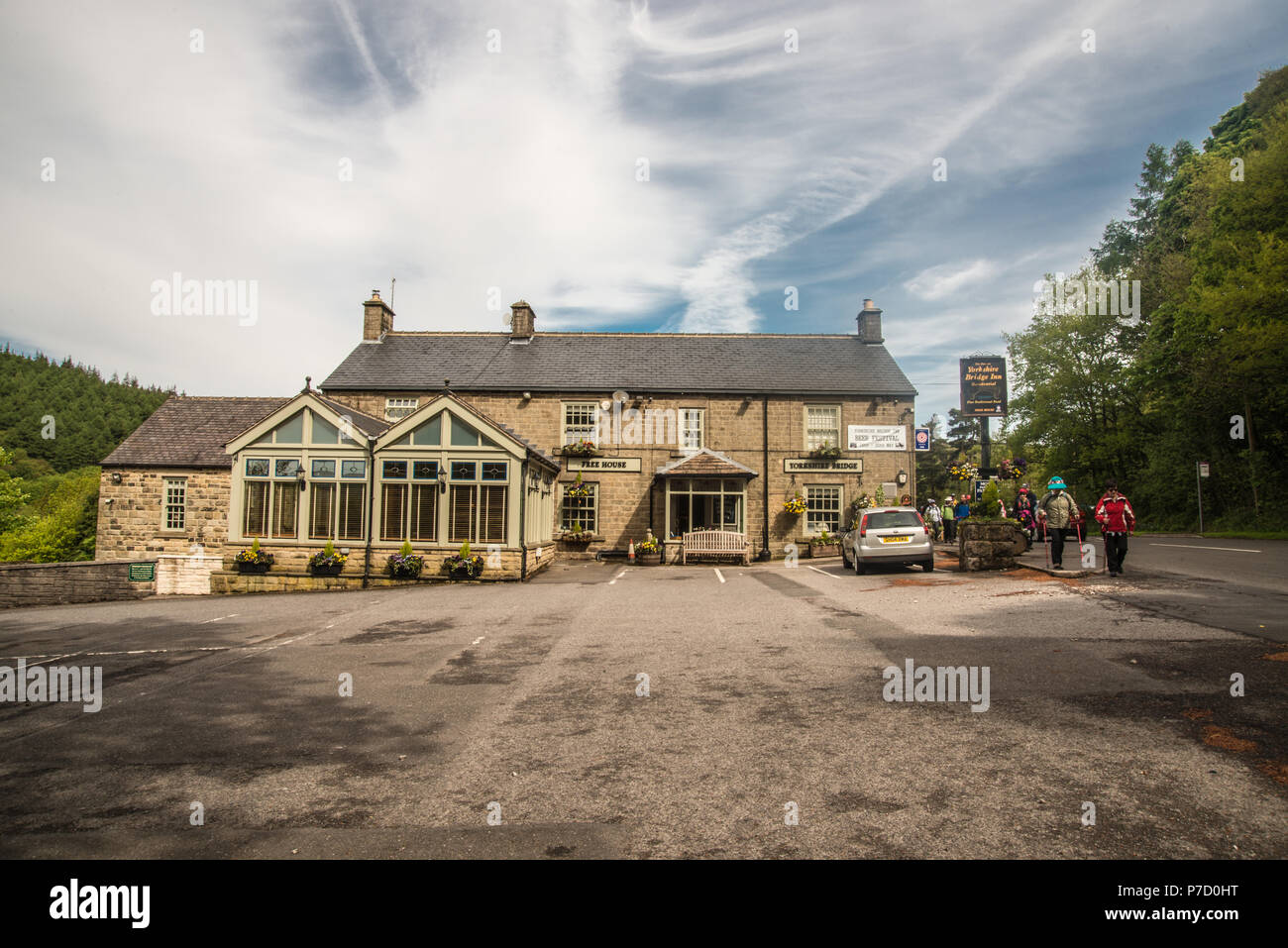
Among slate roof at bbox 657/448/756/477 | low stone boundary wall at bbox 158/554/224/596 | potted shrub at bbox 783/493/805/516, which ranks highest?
slate roof at bbox 657/448/756/477

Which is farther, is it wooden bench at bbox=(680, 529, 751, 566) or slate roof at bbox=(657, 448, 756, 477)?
slate roof at bbox=(657, 448, 756, 477)

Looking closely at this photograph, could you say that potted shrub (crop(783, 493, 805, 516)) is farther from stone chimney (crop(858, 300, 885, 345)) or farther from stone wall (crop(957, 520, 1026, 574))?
stone wall (crop(957, 520, 1026, 574))

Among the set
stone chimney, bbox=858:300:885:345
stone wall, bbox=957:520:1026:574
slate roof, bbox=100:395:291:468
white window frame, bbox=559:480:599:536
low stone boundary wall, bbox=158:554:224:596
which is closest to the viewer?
stone wall, bbox=957:520:1026:574

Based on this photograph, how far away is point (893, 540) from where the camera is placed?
16750 mm

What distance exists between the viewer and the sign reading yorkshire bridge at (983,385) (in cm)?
2492

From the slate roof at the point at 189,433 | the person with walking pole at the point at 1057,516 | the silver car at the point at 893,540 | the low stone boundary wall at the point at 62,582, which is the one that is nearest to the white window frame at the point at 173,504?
the slate roof at the point at 189,433

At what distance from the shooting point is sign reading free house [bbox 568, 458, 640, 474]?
2641 centimetres

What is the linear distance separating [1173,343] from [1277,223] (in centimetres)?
805

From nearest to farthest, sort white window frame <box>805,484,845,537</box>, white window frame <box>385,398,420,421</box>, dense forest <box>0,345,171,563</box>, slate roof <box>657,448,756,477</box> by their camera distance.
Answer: slate roof <box>657,448,756,477</box>, white window frame <box>805,484,845,537</box>, white window frame <box>385,398,420,421</box>, dense forest <box>0,345,171,563</box>

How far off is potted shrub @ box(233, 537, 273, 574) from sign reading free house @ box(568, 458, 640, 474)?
1126 cm

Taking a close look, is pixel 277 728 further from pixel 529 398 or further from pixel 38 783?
pixel 529 398

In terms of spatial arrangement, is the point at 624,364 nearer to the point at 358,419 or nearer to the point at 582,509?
the point at 582,509

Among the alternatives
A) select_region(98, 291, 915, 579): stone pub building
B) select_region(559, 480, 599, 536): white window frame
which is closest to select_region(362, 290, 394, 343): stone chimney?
select_region(98, 291, 915, 579): stone pub building

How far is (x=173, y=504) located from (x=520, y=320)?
1536cm
